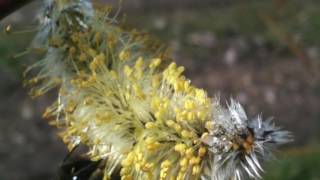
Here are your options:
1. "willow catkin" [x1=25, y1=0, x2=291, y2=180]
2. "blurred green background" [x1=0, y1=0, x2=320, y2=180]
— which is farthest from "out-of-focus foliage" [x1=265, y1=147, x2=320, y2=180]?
"blurred green background" [x1=0, y1=0, x2=320, y2=180]

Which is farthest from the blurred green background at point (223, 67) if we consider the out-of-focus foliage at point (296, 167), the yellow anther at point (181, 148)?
the yellow anther at point (181, 148)

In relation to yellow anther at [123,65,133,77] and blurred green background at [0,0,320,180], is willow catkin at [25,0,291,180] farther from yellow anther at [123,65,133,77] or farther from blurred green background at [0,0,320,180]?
blurred green background at [0,0,320,180]

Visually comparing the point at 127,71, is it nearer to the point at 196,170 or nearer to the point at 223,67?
the point at 196,170

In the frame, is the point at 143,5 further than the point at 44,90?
Yes

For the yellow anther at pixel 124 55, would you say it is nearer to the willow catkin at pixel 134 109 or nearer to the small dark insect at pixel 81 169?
the willow catkin at pixel 134 109

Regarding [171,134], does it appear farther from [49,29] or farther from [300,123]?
[300,123]

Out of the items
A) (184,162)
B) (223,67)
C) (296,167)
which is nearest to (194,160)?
(184,162)

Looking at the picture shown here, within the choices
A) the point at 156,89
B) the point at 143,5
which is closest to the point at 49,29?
the point at 156,89
